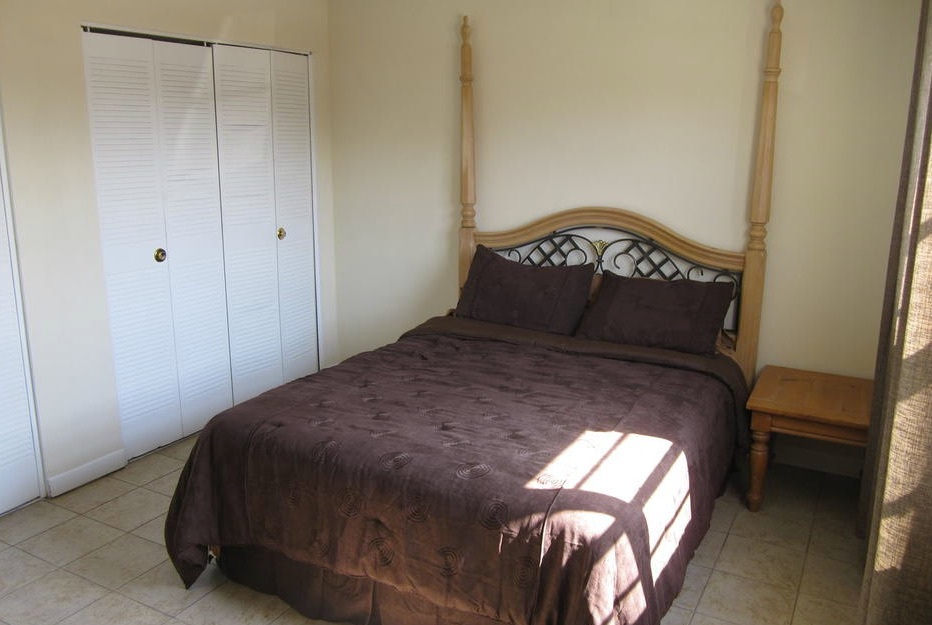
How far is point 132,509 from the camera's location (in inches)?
125

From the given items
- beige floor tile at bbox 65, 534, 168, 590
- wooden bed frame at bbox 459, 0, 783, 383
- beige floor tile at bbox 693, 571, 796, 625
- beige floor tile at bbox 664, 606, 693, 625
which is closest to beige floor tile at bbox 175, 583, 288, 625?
beige floor tile at bbox 65, 534, 168, 590

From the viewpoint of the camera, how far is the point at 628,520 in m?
2.03

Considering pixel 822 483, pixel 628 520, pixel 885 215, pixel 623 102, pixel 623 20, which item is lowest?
pixel 822 483

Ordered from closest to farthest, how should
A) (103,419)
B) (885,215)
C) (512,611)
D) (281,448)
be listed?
(512,611) < (281,448) < (885,215) < (103,419)

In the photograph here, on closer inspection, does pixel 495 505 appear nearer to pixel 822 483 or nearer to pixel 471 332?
pixel 471 332

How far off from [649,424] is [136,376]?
2338 millimetres

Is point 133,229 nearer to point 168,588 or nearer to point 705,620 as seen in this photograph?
point 168,588

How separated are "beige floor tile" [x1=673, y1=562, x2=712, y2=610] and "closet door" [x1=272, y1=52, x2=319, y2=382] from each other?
256 centimetres

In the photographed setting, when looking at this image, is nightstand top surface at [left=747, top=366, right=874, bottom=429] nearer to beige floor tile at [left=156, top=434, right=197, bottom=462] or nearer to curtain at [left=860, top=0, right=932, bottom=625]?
curtain at [left=860, top=0, right=932, bottom=625]

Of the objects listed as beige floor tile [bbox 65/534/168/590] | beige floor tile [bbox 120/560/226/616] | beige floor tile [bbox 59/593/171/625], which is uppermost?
beige floor tile [bbox 65/534/168/590]

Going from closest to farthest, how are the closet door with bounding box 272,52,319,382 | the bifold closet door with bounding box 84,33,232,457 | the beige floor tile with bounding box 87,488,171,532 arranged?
the beige floor tile with bounding box 87,488,171,532, the bifold closet door with bounding box 84,33,232,457, the closet door with bounding box 272,52,319,382

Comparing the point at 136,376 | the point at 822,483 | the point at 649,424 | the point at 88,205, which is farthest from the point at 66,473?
the point at 822,483

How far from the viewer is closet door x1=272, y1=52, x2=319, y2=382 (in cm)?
417

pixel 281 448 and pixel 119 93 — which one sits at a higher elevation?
pixel 119 93
